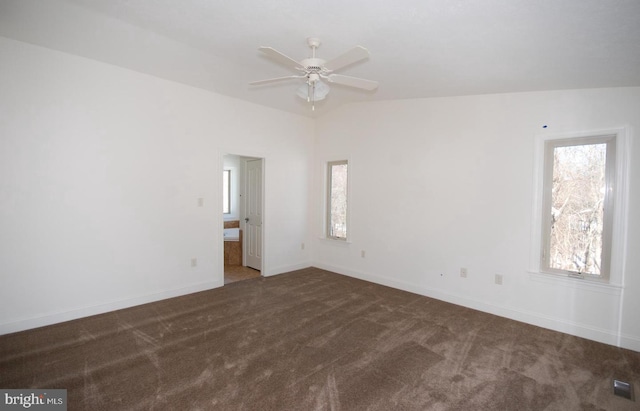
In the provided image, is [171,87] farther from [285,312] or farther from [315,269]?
[315,269]

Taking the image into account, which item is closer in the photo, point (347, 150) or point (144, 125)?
point (144, 125)

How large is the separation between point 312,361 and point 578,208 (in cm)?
324

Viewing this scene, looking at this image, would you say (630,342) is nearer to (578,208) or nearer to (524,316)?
(524,316)

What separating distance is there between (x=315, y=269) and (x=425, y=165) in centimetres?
282

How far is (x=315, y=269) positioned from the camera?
18.7 ft

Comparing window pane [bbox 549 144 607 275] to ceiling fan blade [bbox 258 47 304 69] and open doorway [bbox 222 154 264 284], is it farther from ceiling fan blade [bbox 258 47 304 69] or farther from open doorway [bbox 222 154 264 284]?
open doorway [bbox 222 154 264 284]

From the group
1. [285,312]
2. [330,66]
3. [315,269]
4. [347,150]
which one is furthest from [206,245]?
[330,66]

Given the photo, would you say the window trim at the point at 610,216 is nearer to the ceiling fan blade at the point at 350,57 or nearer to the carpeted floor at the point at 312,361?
the carpeted floor at the point at 312,361

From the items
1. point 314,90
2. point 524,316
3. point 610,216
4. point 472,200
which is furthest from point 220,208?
point 610,216

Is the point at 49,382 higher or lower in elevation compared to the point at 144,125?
lower

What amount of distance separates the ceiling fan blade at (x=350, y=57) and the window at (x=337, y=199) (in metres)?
3.13

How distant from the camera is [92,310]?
11.2ft

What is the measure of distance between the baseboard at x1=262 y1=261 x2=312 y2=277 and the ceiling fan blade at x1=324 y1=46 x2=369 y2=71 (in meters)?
3.79

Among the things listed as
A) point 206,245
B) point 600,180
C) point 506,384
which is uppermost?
point 600,180
